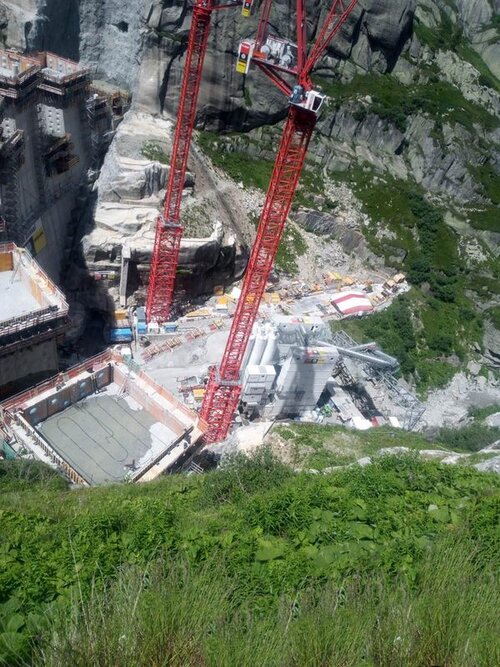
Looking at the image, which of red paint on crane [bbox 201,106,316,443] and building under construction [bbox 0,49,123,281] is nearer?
red paint on crane [bbox 201,106,316,443]

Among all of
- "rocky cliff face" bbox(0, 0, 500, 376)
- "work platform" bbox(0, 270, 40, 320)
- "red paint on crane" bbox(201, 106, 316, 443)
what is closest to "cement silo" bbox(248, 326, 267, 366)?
"red paint on crane" bbox(201, 106, 316, 443)

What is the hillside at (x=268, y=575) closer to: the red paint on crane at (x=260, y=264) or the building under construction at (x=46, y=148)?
the red paint on crane at (x=260, y=264)

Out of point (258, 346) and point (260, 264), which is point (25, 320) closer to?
point (260, 264)

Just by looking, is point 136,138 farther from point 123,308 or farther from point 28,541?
point 28,541

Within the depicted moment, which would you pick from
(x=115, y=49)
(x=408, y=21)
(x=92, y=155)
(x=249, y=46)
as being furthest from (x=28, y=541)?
(x=408, y=21)

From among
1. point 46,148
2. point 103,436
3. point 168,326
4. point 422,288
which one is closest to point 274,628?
point 103,436

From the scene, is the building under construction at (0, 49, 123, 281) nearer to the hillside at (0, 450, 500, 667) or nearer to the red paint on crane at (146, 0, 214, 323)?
the red paint on crane at (146, 0, 214, 323)
